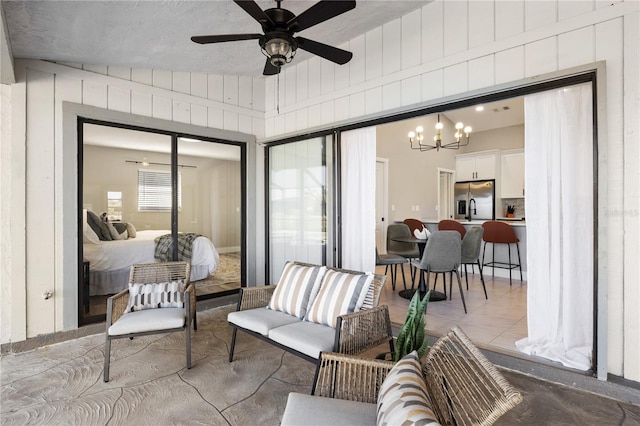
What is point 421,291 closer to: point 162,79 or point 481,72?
point 481,72

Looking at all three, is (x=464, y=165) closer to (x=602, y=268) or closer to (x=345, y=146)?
(x=345, y=146)

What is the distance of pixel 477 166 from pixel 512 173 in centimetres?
84

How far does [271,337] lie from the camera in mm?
2436

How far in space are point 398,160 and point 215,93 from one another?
452cm

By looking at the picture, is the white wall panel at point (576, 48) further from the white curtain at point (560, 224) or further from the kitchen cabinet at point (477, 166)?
the kitchen cabinet at point (477, 166)

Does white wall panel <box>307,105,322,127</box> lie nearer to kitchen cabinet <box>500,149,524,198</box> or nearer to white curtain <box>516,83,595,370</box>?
white curtain <box>516,83,595,370</box>

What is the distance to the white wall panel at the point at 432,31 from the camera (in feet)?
10.2

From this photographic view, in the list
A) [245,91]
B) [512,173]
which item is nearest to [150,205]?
[245,91]

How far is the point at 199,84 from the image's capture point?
4.33m

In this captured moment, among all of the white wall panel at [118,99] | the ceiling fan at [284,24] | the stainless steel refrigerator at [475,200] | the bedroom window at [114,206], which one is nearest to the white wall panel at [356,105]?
the ceiling fan at [284,24]

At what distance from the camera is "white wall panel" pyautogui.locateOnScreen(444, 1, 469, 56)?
2953 mm

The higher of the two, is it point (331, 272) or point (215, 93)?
point (215, 93)

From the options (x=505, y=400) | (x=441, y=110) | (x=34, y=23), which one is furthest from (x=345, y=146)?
(x=505, y=400)

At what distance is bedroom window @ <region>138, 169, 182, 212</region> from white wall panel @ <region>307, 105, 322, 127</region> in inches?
72.9
